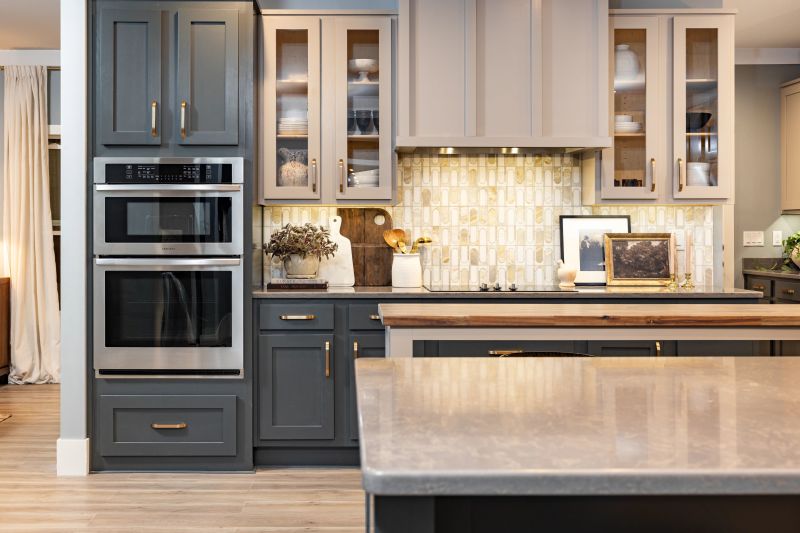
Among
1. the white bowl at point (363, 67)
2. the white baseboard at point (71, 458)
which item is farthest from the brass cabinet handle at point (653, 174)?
the white baseboard at point (71, 458)

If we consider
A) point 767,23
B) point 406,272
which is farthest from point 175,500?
point 767,23

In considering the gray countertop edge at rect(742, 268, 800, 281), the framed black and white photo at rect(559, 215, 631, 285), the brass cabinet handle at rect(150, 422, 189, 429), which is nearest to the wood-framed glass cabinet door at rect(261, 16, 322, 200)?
the brass cabinet handle at rect(150, 422, 189, 429)

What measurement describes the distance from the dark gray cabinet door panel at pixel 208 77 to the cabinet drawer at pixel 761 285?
3826 mm

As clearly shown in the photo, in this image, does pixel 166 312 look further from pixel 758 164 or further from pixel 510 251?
pixel 758 164

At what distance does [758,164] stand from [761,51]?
85 centimetres

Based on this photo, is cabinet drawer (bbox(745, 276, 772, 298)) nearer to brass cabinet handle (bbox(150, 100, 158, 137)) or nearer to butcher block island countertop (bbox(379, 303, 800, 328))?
butcher block island countertop (bbox(379, 303, 800, 328))

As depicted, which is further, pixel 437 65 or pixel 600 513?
pixel 437 65

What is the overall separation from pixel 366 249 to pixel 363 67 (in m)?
1.01

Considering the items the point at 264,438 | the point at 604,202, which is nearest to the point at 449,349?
the point at 264,438

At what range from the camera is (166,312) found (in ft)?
11.4

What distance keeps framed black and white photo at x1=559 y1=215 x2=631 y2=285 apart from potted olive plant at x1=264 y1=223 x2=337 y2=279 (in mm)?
1357

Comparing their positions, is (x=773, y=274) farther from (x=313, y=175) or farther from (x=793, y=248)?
(x=313, y=175)

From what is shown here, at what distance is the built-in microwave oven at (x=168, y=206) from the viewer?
346 centimetres

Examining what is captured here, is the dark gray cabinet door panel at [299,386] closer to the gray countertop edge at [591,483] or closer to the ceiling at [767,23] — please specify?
the gray countertop edge at [591,483]
